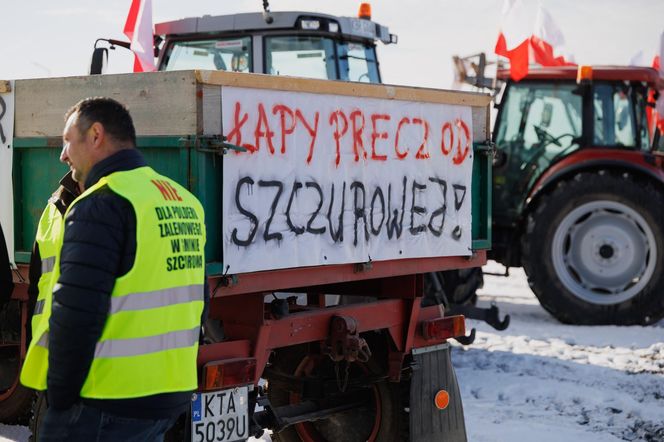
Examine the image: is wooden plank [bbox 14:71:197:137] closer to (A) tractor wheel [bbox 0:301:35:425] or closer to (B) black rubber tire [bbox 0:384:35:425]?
(A) tractor wheel [bbox 0:301:35:425]

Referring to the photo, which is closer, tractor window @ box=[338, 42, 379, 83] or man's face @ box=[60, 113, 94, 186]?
man's face @ box=[60, 113, 94, 186]

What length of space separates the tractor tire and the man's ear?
8.28 m

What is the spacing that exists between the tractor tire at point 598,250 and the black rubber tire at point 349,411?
601 cm

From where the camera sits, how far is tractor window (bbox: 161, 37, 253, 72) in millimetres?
8430

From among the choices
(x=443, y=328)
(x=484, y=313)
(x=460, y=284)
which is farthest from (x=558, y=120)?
(x=443, y=328)

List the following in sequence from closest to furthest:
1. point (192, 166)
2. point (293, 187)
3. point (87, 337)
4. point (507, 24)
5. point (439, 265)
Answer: point (87, 337), point (192, 166), point (293, 187), point (439, 265), point (507, 24)

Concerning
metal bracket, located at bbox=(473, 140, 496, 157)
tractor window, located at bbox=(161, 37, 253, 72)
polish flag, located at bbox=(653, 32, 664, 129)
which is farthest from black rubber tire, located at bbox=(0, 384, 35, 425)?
polish flag, located at bbox=(653, 32, 664, 129)

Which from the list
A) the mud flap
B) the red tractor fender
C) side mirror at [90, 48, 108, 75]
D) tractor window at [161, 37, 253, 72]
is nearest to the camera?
the mud flap

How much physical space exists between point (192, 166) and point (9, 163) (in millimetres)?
966

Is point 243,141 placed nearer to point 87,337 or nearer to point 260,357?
point 260,357

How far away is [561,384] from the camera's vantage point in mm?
7992

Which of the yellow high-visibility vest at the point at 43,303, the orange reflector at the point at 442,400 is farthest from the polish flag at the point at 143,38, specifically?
the yellow high-visibility vest at the point at 43,303

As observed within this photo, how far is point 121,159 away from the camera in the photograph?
3.54 m

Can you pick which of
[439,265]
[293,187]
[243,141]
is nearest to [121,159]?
[243,141]
